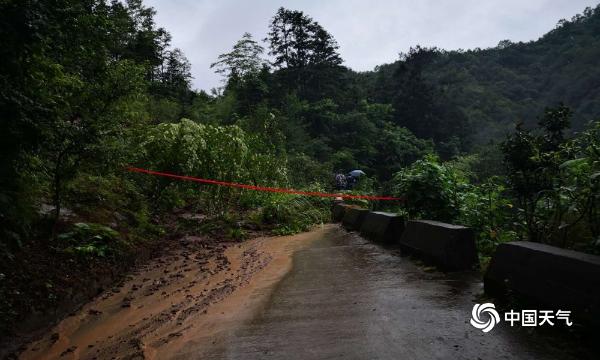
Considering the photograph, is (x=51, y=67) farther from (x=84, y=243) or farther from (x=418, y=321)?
(x=418, y=321)

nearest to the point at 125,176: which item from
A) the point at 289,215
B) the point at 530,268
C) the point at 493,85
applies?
the point at 289,215

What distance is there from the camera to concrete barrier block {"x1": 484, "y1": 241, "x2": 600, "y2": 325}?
7.76ft

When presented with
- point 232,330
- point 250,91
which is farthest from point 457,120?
point 232,330

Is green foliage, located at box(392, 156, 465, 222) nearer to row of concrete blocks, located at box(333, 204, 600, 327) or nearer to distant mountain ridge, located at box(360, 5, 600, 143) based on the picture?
row of concrete blocks, located at box(333, 204, 600, 327)

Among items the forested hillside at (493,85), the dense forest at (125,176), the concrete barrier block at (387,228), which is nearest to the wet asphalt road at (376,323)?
the dense forest at (125,176)

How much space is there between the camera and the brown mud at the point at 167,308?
3.15 m

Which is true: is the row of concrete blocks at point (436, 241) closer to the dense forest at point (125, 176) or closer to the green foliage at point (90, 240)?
the dense forest at point (125, 176)

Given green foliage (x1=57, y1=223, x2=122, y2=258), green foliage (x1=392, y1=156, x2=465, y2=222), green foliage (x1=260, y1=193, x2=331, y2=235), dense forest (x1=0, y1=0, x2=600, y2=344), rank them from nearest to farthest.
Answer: dense forest (x1=0, y1=0, x2=600, y2=344)
green foliage (x1=57, y1=223, x2=122, y2=258)
green foliage (x1=392, y1=156, x2=465, y2=222)
green foliage (x1=260, y1=193, x2=331, y2=235)

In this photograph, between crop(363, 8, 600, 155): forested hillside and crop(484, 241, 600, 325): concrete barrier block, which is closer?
crop(484, 241, 600, 325): concrete barrier block

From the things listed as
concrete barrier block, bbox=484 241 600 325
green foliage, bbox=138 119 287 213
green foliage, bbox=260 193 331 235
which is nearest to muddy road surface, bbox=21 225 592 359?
concrete barrier block, bbox=484 241 600 325

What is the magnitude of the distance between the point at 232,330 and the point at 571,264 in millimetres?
2528

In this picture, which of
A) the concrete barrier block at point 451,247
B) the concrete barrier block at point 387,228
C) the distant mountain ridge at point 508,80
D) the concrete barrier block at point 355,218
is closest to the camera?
the concrete barrier block at point 451,247

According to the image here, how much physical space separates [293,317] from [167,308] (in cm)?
146

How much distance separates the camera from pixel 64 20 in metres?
4.39
